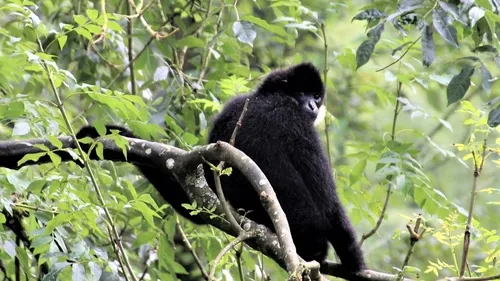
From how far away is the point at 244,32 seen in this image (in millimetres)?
5082

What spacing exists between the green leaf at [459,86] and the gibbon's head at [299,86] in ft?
4.73

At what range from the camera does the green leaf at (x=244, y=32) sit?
502cm

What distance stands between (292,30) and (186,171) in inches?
95.8

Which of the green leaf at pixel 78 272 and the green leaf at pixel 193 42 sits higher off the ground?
the green leaf at pixel 193 42

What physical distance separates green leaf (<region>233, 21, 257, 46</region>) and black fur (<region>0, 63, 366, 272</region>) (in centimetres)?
44

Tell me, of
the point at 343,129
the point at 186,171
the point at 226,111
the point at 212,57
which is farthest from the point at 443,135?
the point at 186,171

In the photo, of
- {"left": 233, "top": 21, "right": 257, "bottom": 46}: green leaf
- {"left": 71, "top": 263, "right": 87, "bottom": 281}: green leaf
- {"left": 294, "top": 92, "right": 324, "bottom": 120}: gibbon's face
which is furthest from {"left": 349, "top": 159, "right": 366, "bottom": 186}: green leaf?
{"left": 71, "top": 263, "right": 87, "bottom": 281}: green leaf

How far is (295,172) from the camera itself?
480cm

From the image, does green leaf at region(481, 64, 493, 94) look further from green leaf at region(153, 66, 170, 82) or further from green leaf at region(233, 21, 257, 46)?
green leaf at region(153, 66, 170, 82)

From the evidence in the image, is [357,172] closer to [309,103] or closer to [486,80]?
[309,103]

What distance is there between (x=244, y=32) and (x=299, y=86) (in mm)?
868

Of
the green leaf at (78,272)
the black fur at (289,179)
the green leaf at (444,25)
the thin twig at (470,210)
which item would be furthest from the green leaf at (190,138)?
the thin twig at (470,210)

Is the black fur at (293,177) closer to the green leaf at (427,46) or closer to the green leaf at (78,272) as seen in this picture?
the green leaf at (427,46)

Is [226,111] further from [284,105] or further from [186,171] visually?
[186,171]
